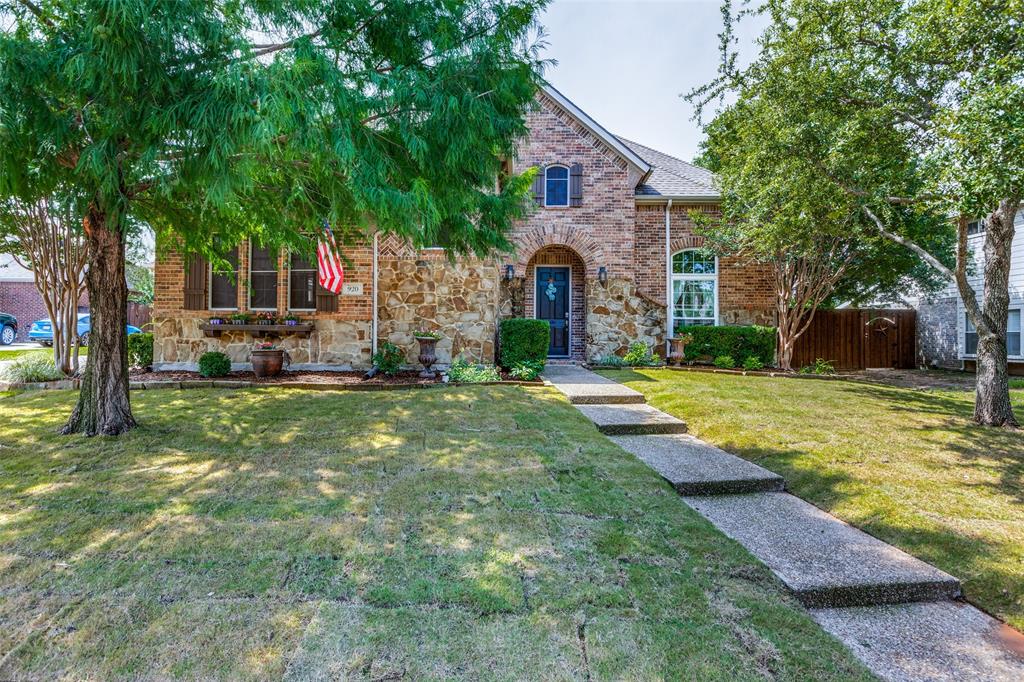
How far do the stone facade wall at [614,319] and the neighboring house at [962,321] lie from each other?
8.31m

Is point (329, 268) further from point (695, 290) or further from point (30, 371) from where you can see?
point (695, 290)

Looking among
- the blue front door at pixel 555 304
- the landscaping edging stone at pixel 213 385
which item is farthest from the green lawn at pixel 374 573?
the blue front door at pixel 555 304

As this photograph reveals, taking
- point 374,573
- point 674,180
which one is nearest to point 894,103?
point 374,573

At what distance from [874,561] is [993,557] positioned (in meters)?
0.70

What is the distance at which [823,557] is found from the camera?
2535mm

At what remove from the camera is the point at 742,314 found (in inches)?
476

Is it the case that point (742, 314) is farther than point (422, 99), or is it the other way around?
point (742, 314)

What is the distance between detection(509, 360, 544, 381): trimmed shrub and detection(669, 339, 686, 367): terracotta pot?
3.40 metres

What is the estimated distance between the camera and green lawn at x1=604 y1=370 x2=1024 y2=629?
A: 2.66 metres

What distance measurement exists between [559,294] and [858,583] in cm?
1035

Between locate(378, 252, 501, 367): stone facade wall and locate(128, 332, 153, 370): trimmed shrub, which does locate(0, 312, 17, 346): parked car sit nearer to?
locate(128, 332, 153, 370): trimmed shrub

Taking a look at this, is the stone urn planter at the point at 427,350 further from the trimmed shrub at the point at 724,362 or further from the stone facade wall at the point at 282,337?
the trimmed shrub at the point at 724,362

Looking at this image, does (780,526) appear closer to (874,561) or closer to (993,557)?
(874,561)

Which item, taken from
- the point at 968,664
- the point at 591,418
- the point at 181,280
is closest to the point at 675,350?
the point at 591,418
